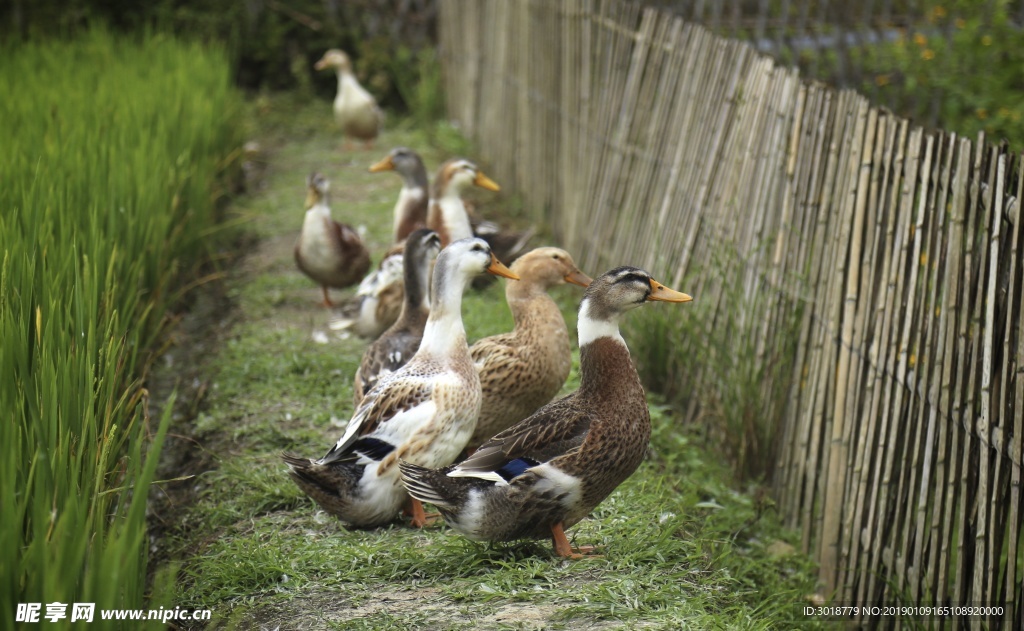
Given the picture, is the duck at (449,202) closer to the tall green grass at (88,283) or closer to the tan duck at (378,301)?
the tan duck at (378,301)

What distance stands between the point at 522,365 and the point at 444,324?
0.39 m

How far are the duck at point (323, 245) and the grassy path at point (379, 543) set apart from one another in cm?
27

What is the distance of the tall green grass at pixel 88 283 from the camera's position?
209 centimetres

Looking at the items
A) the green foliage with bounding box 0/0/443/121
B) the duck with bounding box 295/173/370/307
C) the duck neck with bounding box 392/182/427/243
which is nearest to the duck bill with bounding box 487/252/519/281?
the duck with bounding box 295/173/370/307

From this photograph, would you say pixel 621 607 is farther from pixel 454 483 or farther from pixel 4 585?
pixel 4 585

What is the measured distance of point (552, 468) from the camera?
3074 millimetres

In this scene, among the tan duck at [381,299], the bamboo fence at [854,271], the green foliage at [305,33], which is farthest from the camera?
the green foliage at [305,33]

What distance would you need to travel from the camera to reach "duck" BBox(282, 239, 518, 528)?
3.40m

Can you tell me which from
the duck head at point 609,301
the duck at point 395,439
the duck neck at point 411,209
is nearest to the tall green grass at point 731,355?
the duck head at point 609,301

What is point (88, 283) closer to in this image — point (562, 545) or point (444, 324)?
point (444, 324)

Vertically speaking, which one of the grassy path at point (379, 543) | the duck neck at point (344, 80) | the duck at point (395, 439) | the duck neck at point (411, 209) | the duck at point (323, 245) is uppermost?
the duck neck at point (344, 80)

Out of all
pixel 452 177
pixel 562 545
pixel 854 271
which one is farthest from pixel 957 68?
pixel 562 545

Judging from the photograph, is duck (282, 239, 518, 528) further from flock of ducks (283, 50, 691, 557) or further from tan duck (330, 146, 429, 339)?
tan duck (330, 146, 429, 339)

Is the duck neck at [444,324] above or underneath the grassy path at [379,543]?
above
